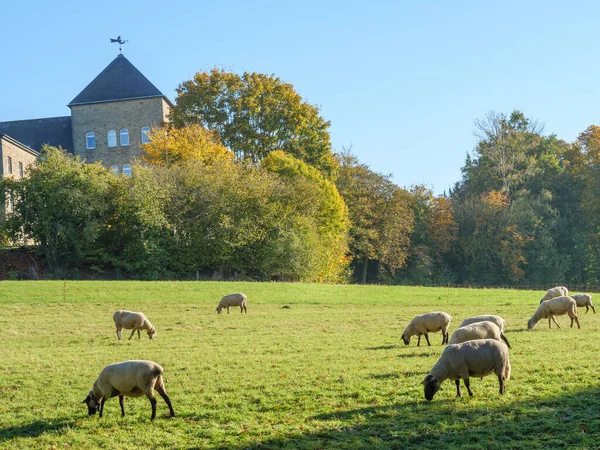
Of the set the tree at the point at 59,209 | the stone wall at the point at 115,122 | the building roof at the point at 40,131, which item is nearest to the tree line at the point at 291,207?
the tree at the point at 59,209

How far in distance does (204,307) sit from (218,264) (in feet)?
70.2

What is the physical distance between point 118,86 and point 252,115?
2377 cm

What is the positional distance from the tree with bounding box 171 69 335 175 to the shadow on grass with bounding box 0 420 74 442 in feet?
189

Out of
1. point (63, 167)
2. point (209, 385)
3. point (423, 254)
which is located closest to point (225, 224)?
point (63, 167)

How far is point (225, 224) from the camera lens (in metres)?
55.4

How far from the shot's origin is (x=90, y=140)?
83938 mm

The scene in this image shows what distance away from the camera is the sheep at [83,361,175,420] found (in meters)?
12.6

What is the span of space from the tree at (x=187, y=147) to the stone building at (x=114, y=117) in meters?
14.9

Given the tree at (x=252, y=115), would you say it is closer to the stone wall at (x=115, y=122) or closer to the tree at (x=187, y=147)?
the tree at (x=187, y=147)

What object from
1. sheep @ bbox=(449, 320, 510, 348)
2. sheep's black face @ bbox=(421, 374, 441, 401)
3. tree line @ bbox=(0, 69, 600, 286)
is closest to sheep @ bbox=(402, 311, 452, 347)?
sheep @ bbox=(449, 320, 510, 348)

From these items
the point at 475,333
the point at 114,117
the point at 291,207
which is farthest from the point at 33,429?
the point at 114,117

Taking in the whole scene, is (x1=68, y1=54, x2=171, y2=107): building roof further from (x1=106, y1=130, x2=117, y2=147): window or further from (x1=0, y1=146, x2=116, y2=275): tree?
(x1=0, y1=146, x2=116, y2=275): tree

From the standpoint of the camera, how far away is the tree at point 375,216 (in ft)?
239

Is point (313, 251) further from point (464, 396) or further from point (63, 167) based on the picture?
point (464, 396)
